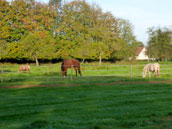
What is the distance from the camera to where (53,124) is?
18.6 ft

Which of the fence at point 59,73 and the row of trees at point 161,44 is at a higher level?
the row of trees at point 161,44

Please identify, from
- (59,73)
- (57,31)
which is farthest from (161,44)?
(59,73)

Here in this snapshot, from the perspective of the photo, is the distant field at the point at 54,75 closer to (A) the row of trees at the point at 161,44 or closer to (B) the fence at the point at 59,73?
(B) the fence at the point at 59,73

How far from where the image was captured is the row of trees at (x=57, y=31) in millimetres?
41969

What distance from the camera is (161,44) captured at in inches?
2559

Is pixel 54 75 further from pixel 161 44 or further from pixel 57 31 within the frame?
pixel 161 44

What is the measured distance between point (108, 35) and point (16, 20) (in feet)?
59.0

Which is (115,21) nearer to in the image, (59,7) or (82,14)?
(82,14)

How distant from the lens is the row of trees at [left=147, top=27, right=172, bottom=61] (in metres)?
64.1

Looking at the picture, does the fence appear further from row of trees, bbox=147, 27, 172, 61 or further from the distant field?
row of trees, bbox=147, 27, 172, 61

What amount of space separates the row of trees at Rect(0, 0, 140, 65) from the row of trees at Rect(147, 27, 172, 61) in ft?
35.6

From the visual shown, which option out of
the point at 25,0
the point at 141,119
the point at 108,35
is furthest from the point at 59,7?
the point at 141,119

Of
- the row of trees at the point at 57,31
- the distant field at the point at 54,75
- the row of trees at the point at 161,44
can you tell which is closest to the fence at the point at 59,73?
the distant field at the point at 54,75

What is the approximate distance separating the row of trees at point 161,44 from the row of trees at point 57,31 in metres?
10.8
